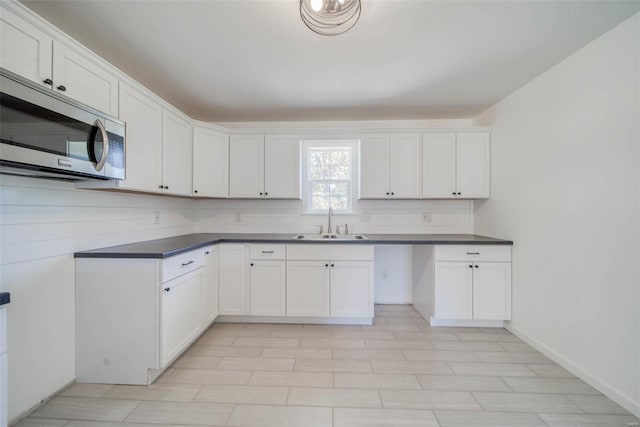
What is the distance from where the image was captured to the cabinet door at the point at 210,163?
2867mm

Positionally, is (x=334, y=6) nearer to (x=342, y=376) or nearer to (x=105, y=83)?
(x=105, y=83)

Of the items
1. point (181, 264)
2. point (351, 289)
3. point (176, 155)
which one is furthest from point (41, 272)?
point (351, 289)

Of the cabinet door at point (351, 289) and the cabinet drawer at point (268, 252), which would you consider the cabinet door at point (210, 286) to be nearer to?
the cabinet drawer at point (268, 252)

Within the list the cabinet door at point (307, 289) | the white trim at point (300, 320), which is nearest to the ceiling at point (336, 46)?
the cabinet door at point (307, 289)

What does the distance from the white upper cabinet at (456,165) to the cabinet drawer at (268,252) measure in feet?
5.82

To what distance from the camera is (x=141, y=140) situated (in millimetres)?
2082

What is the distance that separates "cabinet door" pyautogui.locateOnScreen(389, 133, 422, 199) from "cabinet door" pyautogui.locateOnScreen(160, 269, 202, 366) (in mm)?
2286

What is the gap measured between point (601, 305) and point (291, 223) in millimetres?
2851

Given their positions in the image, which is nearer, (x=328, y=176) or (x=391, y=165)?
(x=391, y=165)

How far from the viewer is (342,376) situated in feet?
6.22

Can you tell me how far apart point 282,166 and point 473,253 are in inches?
89.3

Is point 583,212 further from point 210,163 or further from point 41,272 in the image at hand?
point 41,272

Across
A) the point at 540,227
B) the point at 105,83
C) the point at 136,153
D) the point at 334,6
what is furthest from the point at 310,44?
the point at 540,227

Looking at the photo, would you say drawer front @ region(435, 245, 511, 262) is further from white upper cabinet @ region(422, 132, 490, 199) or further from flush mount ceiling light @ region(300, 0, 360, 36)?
flush mount ceiling light @ region(300, 0, 360, 36)
